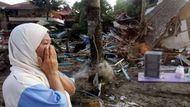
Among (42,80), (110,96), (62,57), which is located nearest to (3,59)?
(62,57)

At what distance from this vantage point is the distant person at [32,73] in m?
2.25

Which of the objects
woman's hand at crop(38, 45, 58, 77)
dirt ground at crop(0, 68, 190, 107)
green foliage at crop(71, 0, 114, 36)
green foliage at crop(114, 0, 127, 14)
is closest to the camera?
woman's hand at crop(38, 45, 58, 77)

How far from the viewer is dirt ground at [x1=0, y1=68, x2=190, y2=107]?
23.4 feet

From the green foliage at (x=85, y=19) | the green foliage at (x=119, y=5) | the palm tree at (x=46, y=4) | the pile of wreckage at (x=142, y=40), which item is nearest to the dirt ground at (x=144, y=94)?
the pile of wreckage at (x=142, y=40)

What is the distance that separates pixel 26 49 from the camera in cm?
231

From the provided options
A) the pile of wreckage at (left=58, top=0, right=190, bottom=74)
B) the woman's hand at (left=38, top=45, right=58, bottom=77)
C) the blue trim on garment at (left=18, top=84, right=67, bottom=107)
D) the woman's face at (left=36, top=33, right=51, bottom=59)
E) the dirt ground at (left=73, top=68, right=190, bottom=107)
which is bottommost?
the dirt ground at (left=73, top=68, right=190, bottom=107)

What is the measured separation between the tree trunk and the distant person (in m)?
5.40

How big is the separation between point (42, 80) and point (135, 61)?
29.8ft

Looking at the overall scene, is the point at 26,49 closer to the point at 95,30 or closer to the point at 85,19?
the point at 95,30

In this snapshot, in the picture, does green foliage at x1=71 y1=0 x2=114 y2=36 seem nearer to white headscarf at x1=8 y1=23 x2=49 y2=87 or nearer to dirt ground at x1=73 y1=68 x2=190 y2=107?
dirt ground at x1=73 y1=68 x2=190 y2=107

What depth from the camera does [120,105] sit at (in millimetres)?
6941

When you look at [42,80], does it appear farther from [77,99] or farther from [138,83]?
[138,83]

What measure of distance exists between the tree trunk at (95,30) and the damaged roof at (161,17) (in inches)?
209

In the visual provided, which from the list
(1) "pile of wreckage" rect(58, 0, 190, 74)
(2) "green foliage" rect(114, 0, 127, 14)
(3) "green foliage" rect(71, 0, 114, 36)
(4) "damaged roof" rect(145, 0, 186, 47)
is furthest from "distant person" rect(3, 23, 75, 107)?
(2) "green foliage" rect(114, 0, 127, 14)
